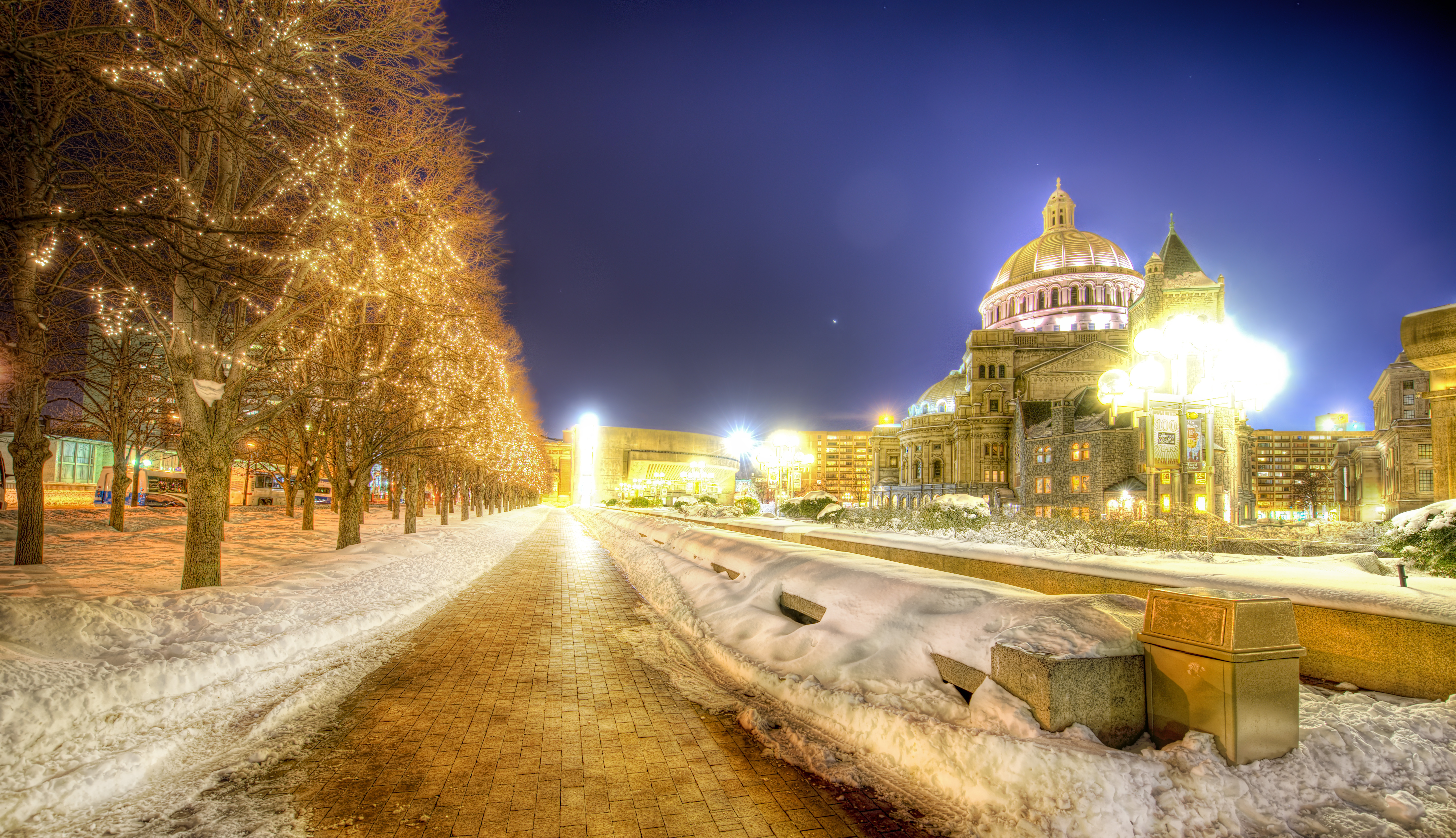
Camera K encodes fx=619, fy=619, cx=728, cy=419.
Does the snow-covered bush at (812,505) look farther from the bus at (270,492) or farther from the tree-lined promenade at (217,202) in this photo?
the bus at (270,492)

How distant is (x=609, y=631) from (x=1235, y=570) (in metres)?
8.19

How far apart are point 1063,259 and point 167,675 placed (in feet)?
289

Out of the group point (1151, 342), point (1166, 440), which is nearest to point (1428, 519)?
point (1151, 342)

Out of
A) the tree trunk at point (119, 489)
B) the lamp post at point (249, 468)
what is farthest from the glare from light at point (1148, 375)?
the lamp post at point (249, 468)

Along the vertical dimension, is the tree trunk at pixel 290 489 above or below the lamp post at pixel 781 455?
below

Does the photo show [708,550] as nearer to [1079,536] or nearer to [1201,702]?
[1079,536]

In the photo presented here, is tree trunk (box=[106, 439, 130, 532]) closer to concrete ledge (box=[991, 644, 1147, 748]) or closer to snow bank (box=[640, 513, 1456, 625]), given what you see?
snow bank (box=[640, 513, 1456, 625])

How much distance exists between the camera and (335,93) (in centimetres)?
883

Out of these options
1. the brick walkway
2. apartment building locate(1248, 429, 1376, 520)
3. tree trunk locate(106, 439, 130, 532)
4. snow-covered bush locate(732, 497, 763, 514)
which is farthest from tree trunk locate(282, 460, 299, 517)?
apartment building locate(1248, 429, 1376, 520)

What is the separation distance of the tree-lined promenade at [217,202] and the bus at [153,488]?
91.4 feet

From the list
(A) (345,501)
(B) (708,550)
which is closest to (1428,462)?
(B) (708,550)

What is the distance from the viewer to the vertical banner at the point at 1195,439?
14.7m

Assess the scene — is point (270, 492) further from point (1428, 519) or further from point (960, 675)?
point (1428, 519)

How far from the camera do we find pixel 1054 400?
56.8 metres
